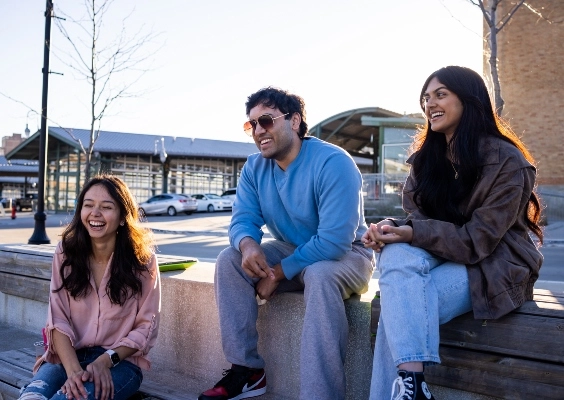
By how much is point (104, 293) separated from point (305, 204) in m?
1.24

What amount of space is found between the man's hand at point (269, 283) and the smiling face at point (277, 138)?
0.67 meters

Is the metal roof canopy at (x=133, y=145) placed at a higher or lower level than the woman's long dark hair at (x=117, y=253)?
higher

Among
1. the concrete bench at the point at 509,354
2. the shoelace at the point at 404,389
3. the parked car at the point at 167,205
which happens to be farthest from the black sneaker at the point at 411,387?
the parked car at the point at 167,205

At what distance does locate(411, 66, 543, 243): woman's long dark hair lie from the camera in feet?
9.62

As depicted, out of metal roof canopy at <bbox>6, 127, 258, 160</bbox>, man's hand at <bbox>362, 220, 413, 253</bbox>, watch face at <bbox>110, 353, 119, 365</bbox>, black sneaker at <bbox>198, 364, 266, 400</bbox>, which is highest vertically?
metal roof canopy at <bbox>6, 127, 258, 160</bbox>

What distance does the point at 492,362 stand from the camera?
260 cm

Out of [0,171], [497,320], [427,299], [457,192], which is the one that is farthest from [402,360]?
[0,171]

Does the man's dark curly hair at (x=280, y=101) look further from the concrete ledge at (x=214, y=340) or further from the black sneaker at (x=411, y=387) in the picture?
the black sneaker at (x=411, y=387)

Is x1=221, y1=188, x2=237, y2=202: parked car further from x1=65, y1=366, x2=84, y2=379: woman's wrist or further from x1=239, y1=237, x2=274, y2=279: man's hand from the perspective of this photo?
x1=65, y1=366, x2=84, y2=379: woman's wrist

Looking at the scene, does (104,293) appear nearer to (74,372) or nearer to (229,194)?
(74,372)

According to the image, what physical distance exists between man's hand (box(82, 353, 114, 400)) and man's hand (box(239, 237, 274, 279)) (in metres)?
0.88

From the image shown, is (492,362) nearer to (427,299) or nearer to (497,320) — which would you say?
(497,320)

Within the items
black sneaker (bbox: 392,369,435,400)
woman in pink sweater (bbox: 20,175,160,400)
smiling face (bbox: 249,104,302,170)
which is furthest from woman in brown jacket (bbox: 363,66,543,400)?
woman in pink sweater (bbox: 20,175,160,400)

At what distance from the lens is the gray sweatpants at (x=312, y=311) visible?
2924 mm
